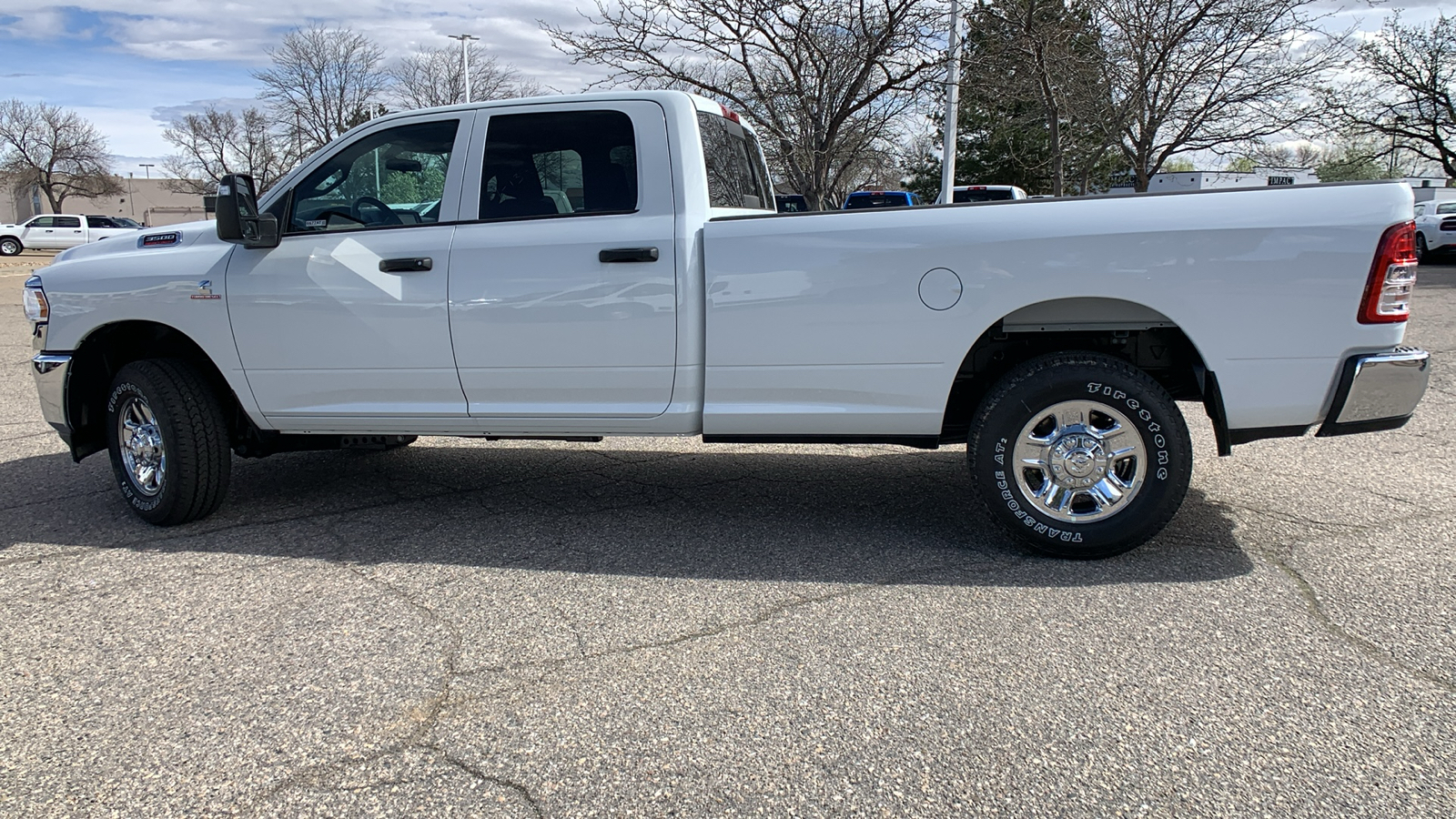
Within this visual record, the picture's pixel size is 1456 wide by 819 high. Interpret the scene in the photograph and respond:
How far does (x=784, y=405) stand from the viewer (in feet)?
14.2

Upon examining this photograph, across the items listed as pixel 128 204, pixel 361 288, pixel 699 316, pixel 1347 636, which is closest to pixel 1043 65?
pixel 699 316

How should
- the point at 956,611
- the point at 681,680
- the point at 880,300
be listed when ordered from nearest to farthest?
the point at 681,680, the point at 956,611, the point at 880,300

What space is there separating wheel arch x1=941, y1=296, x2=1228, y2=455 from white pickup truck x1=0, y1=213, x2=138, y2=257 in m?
41.4

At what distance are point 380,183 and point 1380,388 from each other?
14.1 ft

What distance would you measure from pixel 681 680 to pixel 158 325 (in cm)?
356

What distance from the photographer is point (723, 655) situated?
336 centimetres

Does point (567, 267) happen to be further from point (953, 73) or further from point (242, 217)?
point (953, 73)

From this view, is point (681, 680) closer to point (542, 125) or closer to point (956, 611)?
point (956, 611)

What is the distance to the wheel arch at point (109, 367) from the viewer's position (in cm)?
505

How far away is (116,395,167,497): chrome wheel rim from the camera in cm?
493

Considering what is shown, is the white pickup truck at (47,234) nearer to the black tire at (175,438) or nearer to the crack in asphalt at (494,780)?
the black tire at (175,438)

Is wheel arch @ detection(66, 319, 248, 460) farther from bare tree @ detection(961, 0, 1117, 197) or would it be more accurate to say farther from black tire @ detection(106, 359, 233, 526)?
bare tree @ detection(961, 0, 1117, 197)

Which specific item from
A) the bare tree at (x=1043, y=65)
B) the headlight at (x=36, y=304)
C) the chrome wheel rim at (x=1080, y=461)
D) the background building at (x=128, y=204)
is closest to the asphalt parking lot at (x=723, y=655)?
the chrome wheel rim at (x=1080, y=461)

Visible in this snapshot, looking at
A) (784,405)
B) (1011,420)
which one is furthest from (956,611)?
(784,405)
